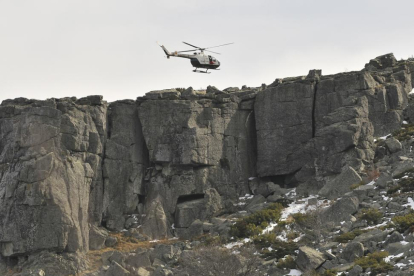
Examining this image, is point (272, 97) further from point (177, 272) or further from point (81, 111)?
point (177, 272)

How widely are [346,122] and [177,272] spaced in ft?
69.8

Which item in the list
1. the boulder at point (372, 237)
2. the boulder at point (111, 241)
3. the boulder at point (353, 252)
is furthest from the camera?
the boulder at point (111, 241)

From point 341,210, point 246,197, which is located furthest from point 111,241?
point 341,210

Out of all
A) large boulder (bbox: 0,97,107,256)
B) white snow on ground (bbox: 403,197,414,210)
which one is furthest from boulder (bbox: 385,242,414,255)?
large boulder (bbox: 0,97,107,256)

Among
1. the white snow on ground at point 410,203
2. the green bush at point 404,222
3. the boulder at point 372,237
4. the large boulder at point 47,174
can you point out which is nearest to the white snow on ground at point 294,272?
the boulder at point 372,237

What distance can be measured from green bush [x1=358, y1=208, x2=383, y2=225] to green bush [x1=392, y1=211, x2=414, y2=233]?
1.76 meters

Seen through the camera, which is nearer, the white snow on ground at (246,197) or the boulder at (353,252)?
the boulder at (353,252)

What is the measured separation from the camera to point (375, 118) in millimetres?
61469

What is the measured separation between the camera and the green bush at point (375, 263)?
36562 mm

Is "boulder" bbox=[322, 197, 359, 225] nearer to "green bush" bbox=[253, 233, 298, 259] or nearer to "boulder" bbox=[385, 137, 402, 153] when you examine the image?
"green bush" bbox=[253, 233, 298, 259]

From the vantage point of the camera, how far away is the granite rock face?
5156 cm

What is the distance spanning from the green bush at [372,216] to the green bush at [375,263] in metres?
6.07

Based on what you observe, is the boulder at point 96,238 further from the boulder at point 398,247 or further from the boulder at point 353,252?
the boulder at point 398,247

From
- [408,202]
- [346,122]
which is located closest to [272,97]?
[346,122]
